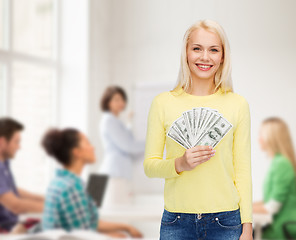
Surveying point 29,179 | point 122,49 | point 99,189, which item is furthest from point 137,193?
point 122,49

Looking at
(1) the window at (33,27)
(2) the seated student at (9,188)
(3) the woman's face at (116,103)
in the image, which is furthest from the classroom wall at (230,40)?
(2) the seated student at (9,188)

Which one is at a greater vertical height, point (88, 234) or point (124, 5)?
point (124, 5)

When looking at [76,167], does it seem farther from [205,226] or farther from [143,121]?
[205,226]

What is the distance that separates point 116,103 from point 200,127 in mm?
3446

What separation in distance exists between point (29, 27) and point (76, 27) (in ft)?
1.89

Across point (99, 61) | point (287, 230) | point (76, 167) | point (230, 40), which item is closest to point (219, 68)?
point (76, 167)

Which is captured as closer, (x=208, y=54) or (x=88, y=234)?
(x=208, y=54)

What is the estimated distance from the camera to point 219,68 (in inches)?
37.6

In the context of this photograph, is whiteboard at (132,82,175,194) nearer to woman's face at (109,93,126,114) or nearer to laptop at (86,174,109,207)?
laptop at (86,174,109,207)

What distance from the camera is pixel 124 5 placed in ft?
16.5

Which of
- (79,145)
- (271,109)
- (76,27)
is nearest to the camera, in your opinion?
(79,145)

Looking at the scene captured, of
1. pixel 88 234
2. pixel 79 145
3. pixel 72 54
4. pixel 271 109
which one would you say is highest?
pixel 72 54

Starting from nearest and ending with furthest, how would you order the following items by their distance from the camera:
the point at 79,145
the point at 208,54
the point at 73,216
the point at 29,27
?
1. the point at 208,54
2. the point at 73,216
3. the point at 79,145
4. the point at 29,27

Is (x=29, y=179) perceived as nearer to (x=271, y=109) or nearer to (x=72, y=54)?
(x=72, y=54)
